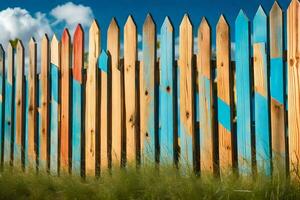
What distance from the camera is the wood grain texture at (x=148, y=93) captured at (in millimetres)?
5625

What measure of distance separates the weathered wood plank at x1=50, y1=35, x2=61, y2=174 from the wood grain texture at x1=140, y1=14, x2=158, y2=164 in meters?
1.44

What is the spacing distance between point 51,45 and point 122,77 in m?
1.35

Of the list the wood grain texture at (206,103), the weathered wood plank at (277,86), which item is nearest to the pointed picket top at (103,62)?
the wood grain texture at (206,103)

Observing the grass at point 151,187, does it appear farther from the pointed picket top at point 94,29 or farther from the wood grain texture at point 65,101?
the pointed picket top at point 94,29

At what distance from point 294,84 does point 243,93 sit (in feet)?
1.59

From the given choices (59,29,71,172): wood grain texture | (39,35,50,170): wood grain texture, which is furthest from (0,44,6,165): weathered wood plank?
(59,29,71,172): wood grain texture

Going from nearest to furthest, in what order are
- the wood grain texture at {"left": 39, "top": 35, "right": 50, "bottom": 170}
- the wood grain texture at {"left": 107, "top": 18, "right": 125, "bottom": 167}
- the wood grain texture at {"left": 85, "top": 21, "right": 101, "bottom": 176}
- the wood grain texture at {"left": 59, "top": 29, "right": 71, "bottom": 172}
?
the wood grain texture at {"left": 107, "top": 18, "right": 125, "bottom": 167} → the wood grain texture at {"left": 85, "top": 21, "right": 101, "bottom": 176} → the wood grain texture at {"left": 59, "top": 29, "right": 71, "bottom": 172} → the wood grain texture at {"left": 39, "top": 35, "right": 50, "bottom": 170}

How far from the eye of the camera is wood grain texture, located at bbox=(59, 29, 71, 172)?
655cm

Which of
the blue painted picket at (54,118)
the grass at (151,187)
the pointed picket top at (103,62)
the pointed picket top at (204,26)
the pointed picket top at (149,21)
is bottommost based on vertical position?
the grass at (151,187)

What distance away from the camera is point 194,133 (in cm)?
540

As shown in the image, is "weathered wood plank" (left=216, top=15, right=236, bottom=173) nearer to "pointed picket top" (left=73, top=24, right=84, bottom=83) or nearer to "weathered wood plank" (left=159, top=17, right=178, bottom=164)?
"weathered wood plank" (left=159, top=17, right=178, bottom=164)

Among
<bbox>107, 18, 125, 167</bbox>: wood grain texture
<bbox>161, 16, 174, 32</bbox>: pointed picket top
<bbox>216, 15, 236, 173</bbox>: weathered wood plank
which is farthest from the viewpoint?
<bbox>107, 18, 125, 167</bbox>: wood grain texture

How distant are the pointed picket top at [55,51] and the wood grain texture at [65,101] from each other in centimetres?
11

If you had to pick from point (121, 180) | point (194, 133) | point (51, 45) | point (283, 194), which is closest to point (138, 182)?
point (121, 180)
